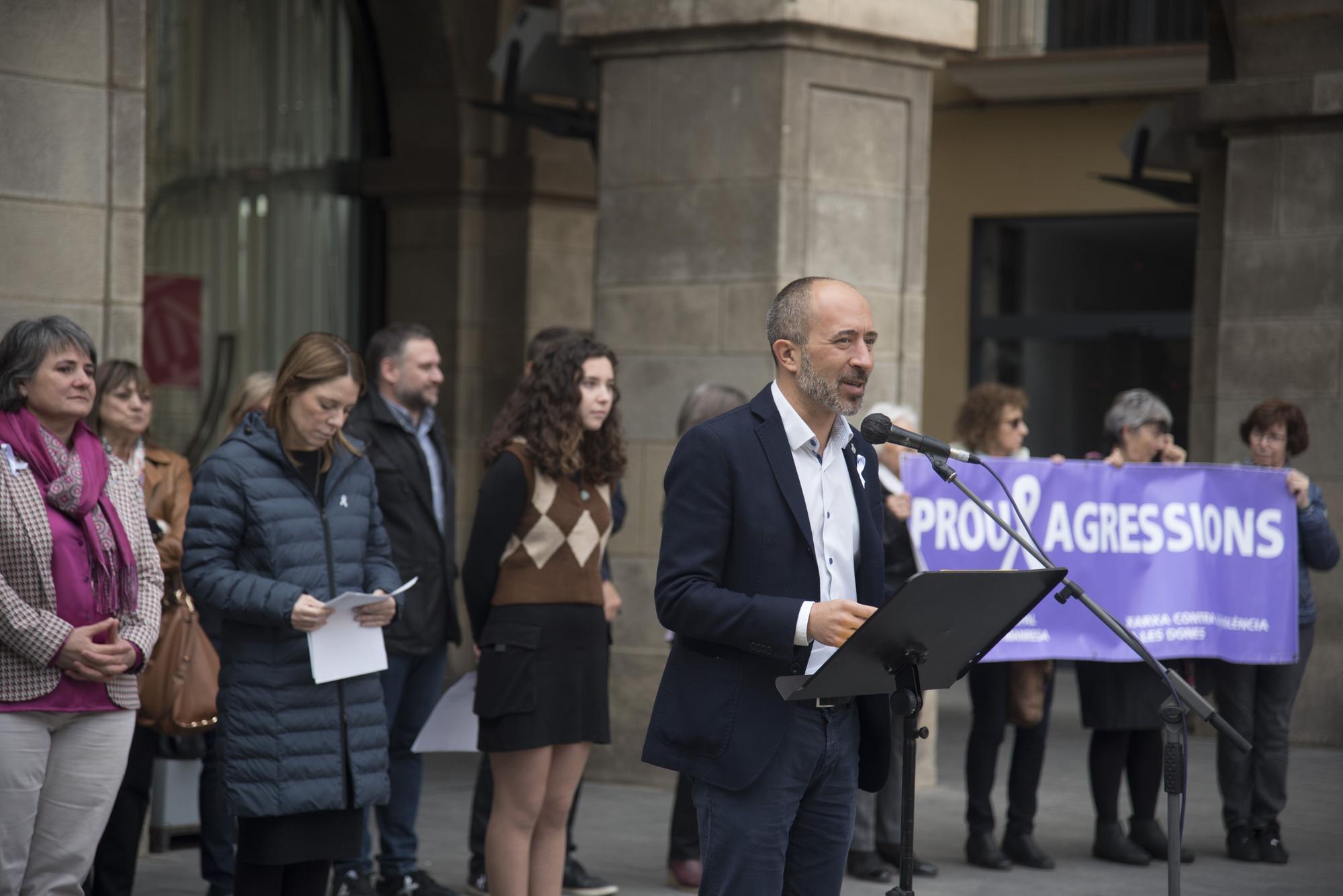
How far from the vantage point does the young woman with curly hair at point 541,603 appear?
6129 millimetres

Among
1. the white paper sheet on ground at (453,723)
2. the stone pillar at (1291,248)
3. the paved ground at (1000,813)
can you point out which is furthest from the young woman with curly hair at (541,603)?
the stone pillar at (1291,248)

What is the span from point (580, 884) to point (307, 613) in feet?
7.74

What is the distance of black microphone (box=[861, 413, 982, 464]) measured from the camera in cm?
445

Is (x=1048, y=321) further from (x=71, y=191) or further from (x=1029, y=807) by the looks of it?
(x=71, y=191)

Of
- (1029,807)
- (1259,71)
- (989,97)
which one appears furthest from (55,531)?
(989,97)

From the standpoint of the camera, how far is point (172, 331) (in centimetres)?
1134

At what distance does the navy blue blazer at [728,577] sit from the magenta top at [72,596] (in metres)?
1.86

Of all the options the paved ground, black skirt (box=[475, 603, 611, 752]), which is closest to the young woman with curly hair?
black skirt (box=[475, 603, 611, 752])

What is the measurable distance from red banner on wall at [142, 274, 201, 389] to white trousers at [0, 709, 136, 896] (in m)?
5.96

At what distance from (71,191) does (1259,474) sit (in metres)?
5.15

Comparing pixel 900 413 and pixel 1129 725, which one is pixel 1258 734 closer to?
pixel 1129 725

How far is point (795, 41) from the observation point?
8969 millimetres

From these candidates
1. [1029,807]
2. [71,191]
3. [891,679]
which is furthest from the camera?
[1029,807]

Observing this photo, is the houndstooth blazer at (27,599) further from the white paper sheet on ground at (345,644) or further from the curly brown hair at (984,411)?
the curly brown hair at (984,411)
